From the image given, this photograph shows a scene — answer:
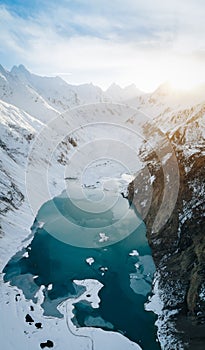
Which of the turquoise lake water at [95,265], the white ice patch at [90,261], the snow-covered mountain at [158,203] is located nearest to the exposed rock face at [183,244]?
the snow-covered mountain at [158,203]

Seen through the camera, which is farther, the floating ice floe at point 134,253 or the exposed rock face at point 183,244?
the floating ice floe at point 134,253

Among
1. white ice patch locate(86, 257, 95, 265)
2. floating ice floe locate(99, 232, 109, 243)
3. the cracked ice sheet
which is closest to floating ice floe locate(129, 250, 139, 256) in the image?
floating ice floe locate(99, 232, 109, 243)

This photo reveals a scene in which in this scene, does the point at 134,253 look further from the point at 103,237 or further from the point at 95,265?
the point at 103,237

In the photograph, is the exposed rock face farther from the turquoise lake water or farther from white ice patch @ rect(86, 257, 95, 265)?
→ white ice patch @ rect(86, 257, 95, 265)

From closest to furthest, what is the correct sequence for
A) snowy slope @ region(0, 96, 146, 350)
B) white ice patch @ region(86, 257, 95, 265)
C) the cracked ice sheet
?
the cracked ice sheet, snowy slope @ region(0, 96, 146, 350), white ice patch @ region(86, 257, 95, 265)

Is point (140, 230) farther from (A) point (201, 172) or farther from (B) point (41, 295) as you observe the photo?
(B) point (41, 295)

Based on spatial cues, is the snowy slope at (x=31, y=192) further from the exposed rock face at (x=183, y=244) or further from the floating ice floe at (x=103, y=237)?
the floating ice floe at (x=103, y=237)
